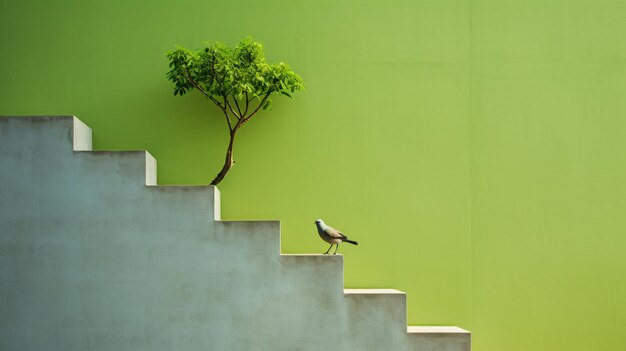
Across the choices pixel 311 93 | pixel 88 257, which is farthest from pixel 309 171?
pixel 88 257

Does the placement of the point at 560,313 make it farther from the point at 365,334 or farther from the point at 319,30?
the point at 319,30

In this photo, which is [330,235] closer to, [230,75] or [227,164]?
[227,164]

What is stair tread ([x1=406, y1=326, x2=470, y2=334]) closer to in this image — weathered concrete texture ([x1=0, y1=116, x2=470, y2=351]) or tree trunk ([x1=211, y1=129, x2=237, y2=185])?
weathered concrete texture ([x1=0, y1=116, x2=470, y2=351])

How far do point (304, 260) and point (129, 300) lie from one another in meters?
1.30

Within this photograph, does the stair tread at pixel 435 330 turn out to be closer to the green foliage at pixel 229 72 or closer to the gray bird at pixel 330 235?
the gray bird at pixel 330 235

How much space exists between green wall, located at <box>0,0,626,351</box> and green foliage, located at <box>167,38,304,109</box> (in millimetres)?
461

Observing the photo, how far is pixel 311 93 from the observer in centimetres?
664

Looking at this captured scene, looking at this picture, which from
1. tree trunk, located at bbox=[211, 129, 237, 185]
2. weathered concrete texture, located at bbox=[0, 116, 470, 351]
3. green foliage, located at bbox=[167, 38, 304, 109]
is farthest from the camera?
tree trunk, located at bbox=[211, 129, 237, 185]

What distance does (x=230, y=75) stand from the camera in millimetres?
5949

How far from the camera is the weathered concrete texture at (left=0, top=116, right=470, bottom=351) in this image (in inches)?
222

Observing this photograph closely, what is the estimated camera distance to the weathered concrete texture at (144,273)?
564cm

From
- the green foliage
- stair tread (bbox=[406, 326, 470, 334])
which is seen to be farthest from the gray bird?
the green foliage

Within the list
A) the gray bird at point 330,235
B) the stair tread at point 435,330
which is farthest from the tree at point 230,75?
the stair tread at point 435,330

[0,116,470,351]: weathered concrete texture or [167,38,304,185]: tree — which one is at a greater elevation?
[167,38,304,185]: tree
